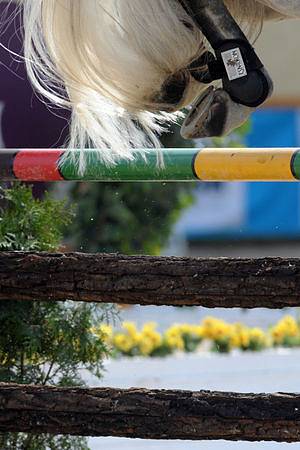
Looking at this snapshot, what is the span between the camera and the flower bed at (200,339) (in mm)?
4965

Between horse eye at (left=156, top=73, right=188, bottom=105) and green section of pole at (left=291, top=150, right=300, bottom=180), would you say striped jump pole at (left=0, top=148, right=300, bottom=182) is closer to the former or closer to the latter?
green section of pole at (left=291, top=150, right=300, bottom=180)

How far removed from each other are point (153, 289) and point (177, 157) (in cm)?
31

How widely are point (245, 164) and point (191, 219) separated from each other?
6.81 meters

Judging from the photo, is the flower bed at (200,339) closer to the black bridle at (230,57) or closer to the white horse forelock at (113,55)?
the white horse forelock at (113,55)

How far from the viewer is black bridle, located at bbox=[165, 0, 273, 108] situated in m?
2.17

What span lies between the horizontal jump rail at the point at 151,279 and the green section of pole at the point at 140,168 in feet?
0.65

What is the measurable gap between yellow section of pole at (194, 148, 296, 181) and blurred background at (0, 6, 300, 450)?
415 mm

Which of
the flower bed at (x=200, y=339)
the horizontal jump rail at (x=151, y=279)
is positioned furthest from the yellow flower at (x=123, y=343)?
the horizontal jump rail at (x=151, y=279)

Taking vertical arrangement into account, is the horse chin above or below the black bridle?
below

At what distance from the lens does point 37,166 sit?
2484mm

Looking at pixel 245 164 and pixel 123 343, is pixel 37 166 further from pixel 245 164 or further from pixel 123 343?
pixel 123 343

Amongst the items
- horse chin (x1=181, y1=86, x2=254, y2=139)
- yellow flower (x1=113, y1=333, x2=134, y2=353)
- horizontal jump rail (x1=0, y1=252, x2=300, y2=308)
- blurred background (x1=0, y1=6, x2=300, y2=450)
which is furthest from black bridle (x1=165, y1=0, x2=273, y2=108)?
yellow flower (x1=113, y1=333, x2=134, y2=353)

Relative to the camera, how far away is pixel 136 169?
238 cm

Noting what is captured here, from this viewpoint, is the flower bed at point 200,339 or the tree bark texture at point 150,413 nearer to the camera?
the tree bark texture at point 150,413
